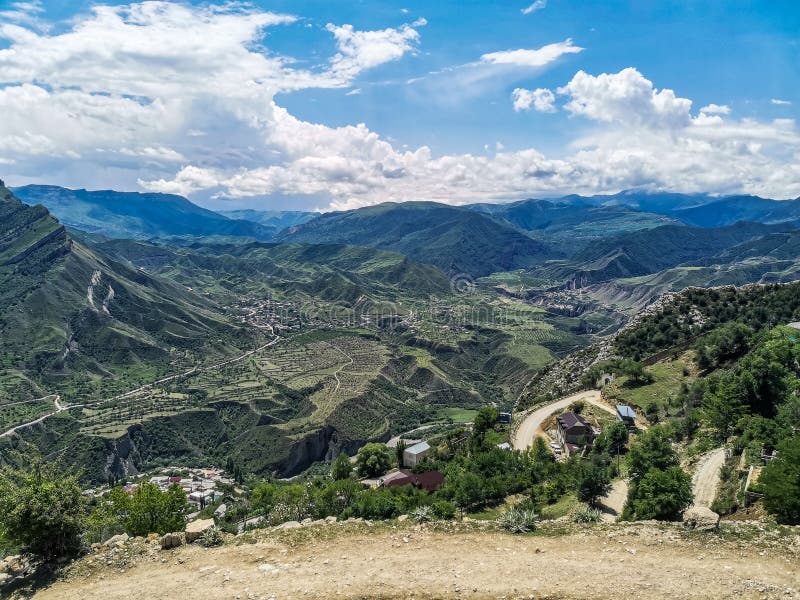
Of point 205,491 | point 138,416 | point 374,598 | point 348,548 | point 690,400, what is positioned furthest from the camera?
point 138,416

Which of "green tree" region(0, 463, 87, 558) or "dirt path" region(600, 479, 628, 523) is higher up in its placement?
"green tree" region(0, 463, 87, 558)

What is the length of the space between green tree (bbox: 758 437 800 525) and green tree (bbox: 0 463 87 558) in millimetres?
37604

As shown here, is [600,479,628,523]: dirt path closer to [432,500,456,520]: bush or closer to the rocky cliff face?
[432,500,456,520]: bush

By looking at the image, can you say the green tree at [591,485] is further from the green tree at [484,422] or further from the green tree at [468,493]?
the green tree at [484,422]

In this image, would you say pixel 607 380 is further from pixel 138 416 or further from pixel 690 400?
pixel 138 416

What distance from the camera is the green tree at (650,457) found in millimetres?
40250

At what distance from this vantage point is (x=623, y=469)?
51.1 meters

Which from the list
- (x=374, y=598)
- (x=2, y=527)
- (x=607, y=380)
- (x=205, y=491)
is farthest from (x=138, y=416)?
(x=374, y=598)

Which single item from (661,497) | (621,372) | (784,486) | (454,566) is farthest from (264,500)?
(621,372)

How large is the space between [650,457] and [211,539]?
34.4 metres

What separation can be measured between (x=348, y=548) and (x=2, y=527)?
17.8m

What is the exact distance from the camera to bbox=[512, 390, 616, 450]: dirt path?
234ft

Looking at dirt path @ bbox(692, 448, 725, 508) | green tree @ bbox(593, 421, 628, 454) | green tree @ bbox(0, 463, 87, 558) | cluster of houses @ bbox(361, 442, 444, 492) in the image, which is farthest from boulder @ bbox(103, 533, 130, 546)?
green tree @ bbox(593, 421, 628, 454)

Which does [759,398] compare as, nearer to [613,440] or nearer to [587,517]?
[613,440]
